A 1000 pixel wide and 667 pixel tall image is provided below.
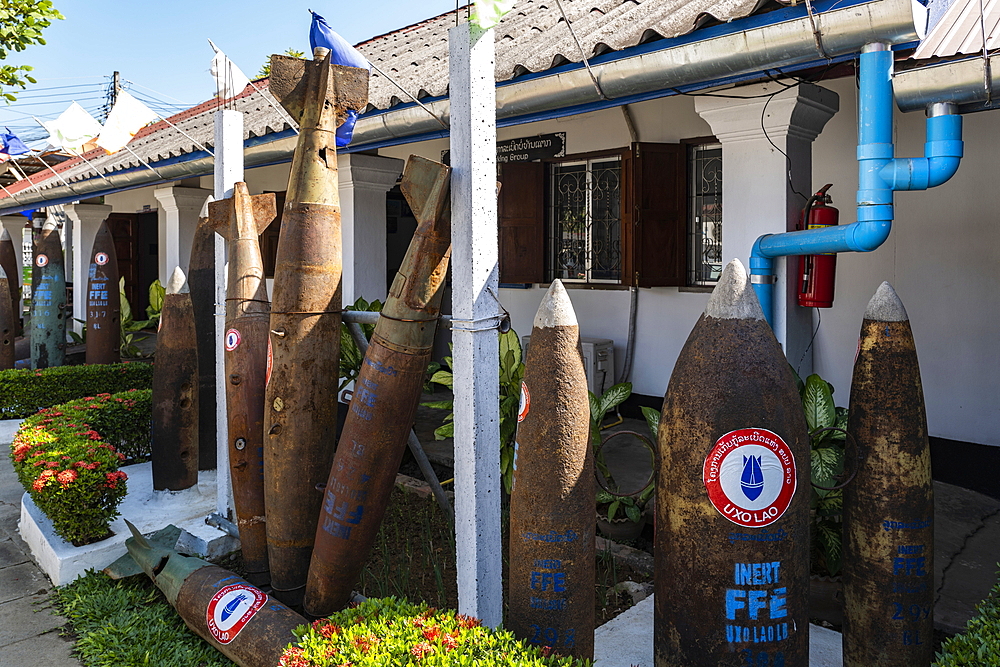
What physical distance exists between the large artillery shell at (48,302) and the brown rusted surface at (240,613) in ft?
22.4

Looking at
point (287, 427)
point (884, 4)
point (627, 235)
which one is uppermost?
point (884, 4)

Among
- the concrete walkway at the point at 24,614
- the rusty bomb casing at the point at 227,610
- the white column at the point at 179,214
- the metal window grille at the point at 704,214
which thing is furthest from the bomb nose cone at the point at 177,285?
the white column at the point at 179,214

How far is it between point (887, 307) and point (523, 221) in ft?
18.0

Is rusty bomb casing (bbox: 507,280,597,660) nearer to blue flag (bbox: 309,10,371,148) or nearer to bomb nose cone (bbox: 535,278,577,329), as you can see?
bomb nose cone (bbox: 535,278,577,329)

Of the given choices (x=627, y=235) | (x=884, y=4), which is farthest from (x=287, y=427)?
(x=627, y=235)

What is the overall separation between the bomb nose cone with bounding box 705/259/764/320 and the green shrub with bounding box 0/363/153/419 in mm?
7285

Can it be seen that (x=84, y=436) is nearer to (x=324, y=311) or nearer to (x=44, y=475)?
(x=44, y=475)

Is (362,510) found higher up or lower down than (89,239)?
lower down

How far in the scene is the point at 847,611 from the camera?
283 cm

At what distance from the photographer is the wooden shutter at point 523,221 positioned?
7.85 metres

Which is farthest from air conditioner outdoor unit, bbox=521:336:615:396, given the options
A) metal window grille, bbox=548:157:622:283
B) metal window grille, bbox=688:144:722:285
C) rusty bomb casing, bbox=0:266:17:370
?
rusty bomb casing, bbox=0:266:17:370

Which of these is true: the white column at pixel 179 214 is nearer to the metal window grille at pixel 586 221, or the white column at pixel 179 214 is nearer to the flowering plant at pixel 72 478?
the metal window grille at pixel 586 221

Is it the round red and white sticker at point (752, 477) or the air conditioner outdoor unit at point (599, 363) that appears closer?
the round red and white sticker at point (752, 477)

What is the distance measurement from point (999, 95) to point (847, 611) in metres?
2.38
